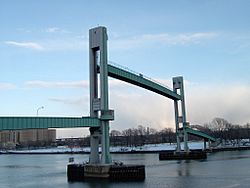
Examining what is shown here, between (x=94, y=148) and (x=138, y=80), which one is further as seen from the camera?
(x=138, y=80)

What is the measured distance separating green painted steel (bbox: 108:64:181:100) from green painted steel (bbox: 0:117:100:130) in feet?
27.5

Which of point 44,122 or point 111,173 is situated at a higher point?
point 44,122

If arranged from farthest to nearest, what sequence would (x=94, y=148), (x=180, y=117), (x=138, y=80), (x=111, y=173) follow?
1. (x=180, y=117)
2. (x=138, y=80)
3. (x=94, y=148)
4. (x=111, y=173)

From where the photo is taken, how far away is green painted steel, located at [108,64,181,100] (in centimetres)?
4789

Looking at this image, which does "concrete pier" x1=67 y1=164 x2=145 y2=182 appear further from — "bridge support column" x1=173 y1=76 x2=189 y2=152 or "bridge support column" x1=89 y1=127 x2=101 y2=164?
"bridge support column" x1=173 y1=76 x2=189 y2=152

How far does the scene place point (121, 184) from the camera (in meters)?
37.4

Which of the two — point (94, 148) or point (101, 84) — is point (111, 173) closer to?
point (94, 148)

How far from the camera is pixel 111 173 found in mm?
40500

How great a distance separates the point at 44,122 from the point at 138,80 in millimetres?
22380

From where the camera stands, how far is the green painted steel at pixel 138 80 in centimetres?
4789

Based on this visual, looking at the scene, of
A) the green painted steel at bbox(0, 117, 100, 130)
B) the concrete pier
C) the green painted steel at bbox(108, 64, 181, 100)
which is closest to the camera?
the green painted steel at bbox(0, 117, 100, 130)

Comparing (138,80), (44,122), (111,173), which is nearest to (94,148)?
(111,173)

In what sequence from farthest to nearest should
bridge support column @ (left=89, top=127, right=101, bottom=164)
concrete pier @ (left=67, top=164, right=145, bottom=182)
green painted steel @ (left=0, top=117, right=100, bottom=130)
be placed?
bridge support column @ (left=89, top=127, right=101, bottom=164), concrete pier @ (left=67, top=164, right=145, bottom=182), green painted steel @ (left=0, top=117, right=100, bottom=130)

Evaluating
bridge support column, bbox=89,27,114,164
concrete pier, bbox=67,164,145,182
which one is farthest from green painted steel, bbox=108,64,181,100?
concrete pier, bbox=67,164,145,182
